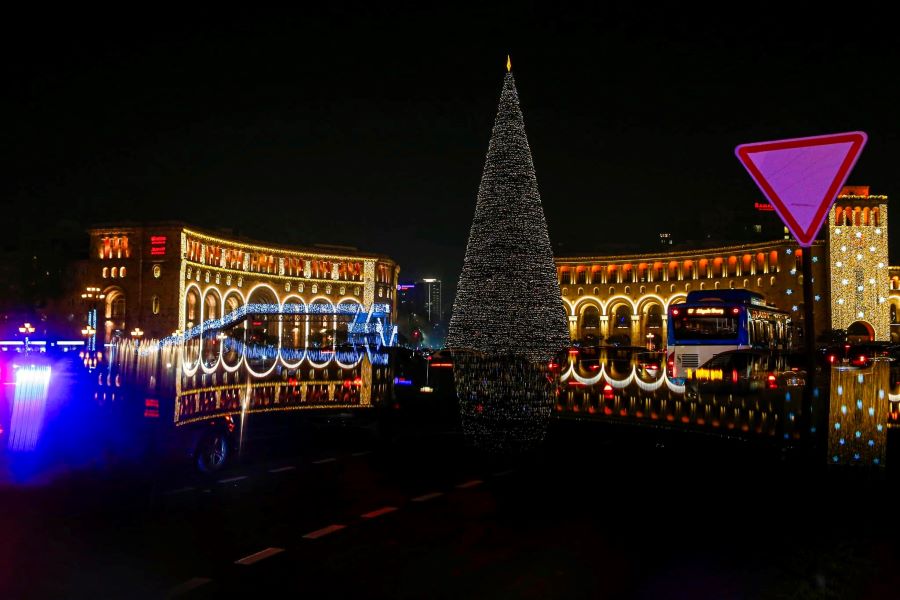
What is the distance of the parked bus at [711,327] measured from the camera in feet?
97.8

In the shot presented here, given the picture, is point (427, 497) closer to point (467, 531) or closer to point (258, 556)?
point (467, 531)

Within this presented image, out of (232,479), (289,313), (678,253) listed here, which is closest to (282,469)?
(232,479)

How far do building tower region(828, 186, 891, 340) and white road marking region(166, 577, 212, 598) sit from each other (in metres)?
83.6

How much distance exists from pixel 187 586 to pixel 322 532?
1.89 metres

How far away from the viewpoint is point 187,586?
622 centimetres

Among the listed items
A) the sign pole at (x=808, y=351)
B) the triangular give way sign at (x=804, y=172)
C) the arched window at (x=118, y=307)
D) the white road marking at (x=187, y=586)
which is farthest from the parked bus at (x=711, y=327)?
the arched window at (x=118, y=307)

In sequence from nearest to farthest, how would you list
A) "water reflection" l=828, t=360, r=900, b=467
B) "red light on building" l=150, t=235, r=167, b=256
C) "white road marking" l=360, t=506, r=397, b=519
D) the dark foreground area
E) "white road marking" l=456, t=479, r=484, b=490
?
the dark foreground area
"white road marking" l=360, t=506, r=397, b=519
"white road marking" l=456, t=479, r=484, b=490
"water reflection" l=828, t=360, r=900, b=467
"red light on building" l=150, t=235, r=167, b=256

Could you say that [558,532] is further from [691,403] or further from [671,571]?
[691,403]

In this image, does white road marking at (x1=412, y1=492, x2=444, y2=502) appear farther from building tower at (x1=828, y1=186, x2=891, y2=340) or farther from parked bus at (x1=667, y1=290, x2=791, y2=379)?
building tower at (x1=828, y1=186, x2=891, y2=340)

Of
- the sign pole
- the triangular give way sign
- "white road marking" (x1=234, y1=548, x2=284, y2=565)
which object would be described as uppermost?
the triangular give way sign

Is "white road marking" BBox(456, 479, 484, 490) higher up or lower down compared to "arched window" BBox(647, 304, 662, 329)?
lower down

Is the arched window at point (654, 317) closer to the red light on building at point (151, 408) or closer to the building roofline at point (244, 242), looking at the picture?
the building roofline at point (244, 242)

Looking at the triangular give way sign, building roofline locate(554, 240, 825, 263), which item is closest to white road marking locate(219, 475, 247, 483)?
the triangular give way sign

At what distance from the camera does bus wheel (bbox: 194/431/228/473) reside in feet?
36.8
